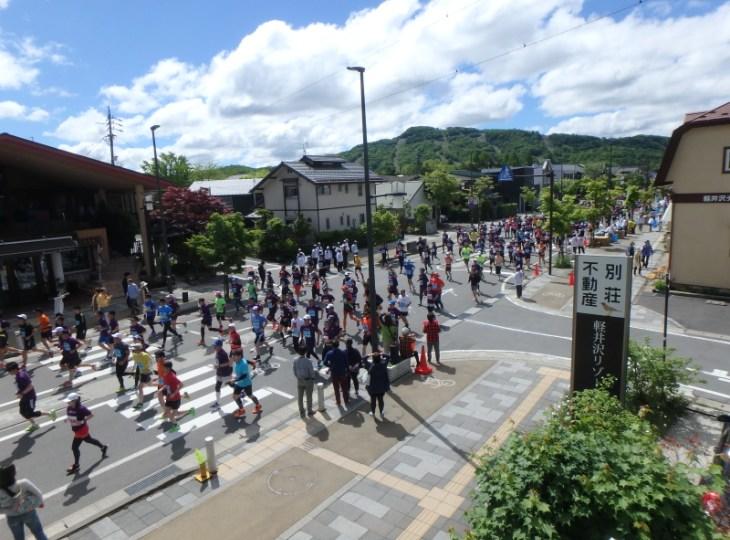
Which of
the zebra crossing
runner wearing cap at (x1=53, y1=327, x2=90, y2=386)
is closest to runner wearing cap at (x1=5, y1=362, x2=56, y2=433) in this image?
the zebra crossing

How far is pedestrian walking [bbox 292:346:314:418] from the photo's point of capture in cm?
1030

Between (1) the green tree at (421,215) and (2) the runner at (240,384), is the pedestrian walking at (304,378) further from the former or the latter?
(1) the green tree at (421,215)

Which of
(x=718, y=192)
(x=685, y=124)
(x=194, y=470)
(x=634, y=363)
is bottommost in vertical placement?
(x=194, y=470)

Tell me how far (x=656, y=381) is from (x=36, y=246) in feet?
76.6

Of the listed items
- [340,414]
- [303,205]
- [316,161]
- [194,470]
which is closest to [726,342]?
[340,414]

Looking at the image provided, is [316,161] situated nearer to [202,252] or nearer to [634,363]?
[202,252]

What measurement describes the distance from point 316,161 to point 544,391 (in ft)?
107

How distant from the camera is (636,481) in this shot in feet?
13.6

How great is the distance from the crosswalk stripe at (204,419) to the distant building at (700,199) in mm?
18538

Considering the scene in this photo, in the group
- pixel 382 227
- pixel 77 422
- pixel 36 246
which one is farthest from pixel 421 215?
pixel 77 422

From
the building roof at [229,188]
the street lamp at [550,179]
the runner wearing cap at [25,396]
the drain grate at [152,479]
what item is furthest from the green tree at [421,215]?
the drain grate at [152,479]

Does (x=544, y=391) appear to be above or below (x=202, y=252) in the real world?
below

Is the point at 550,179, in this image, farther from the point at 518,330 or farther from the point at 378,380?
the point at 378,380

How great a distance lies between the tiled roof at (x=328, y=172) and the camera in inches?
1480
